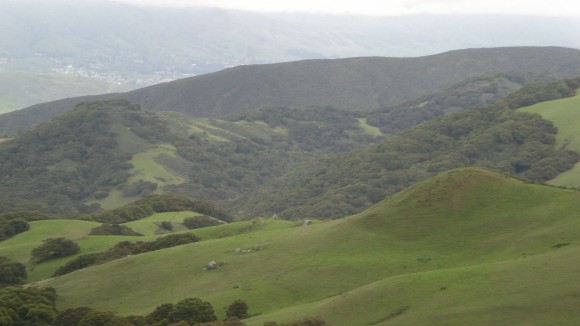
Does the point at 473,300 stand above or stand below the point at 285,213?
above

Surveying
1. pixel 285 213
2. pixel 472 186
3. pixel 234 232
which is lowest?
pixel 285 213

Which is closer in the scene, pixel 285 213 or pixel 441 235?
pixel 441 235

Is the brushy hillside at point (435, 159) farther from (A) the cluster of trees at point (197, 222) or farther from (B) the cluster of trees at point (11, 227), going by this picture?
(B) the cluster of trees at point (11, 227)

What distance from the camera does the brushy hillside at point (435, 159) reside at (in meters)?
145

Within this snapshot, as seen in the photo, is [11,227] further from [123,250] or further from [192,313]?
[192,313]

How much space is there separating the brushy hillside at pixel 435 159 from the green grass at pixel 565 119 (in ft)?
6.45

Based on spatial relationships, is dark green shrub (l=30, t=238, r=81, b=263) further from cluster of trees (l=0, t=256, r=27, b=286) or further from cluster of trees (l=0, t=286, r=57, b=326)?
cluster of trees (l=0, t=286, r=57, b=326)

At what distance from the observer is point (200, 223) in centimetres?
10712

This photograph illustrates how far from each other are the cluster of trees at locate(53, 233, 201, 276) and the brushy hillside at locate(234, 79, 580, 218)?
2789 inches

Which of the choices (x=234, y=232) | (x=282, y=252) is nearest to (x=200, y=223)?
(x=234, y=232)

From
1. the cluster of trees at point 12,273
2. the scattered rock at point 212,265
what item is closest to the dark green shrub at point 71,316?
the scattered rock at point 212,265

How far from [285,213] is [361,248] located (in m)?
101

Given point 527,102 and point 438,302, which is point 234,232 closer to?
point 438,302

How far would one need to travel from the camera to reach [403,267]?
52.0m
